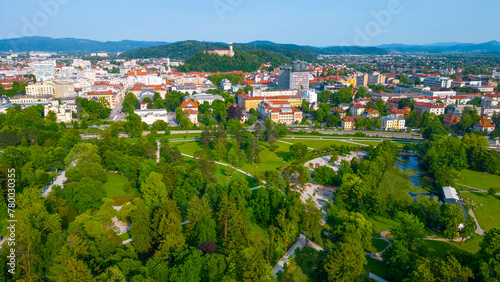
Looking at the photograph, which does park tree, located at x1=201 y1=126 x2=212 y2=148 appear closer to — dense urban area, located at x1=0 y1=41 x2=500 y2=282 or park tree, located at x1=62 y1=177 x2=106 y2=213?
dense urban area, located at x1=0 y1=41 x2=500 y2=282

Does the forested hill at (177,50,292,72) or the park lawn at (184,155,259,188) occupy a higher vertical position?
the forested hill at (177,50,292,72)

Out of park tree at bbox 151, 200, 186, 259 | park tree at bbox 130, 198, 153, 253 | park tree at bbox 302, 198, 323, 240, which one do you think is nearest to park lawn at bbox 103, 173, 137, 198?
park tree at bbox 151, 200, 186, 259

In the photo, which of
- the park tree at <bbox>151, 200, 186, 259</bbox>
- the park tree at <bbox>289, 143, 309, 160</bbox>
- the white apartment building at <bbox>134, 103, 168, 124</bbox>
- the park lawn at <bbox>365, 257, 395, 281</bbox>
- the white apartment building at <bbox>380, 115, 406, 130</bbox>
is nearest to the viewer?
the park tree at <bbox>151, 200, 186, 259</bbox>

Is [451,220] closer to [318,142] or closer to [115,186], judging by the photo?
[318,142]

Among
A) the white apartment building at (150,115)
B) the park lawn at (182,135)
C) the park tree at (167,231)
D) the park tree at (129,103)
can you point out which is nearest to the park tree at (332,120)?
the park lawn at (182,135)

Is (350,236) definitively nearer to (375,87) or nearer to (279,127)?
(279,127)

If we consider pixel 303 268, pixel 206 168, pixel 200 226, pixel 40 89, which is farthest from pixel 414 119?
pixel 40 89
